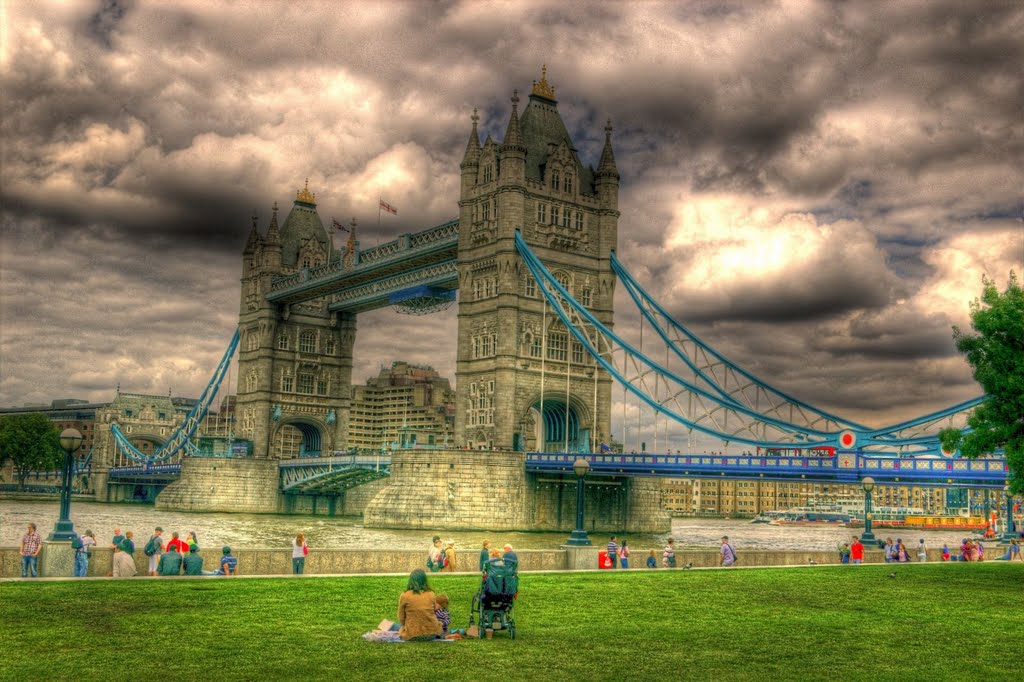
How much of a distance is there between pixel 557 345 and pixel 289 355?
40096mm

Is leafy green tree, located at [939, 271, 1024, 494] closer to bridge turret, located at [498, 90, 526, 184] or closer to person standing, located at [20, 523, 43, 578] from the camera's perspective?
person standing, located at [20, 523, 43, 578]

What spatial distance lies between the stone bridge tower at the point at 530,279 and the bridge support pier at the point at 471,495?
5194 mm

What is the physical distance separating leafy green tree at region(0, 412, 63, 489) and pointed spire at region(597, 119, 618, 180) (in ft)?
326

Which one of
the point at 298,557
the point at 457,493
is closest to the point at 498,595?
the point at 298,557

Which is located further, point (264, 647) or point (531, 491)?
point (531, 491)

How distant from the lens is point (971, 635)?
17.8 meters

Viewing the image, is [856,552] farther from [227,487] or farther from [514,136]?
[227,487]

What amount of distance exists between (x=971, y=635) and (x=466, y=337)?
2397 inches

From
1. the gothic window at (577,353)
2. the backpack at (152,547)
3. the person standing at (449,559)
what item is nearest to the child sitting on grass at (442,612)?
the backpack at (152,547)

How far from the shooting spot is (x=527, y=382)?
246 feet

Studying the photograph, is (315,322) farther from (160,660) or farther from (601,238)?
(160,660)

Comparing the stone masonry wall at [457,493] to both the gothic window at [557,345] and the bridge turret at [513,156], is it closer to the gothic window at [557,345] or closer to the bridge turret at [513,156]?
the gothic window at [557,345]

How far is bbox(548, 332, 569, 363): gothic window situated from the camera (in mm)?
76438

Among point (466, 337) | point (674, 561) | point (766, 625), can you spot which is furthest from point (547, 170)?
point (766, 625)
